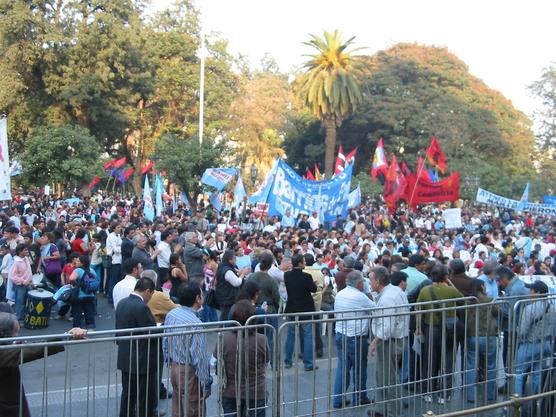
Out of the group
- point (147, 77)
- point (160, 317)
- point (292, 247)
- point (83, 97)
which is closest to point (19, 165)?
point (83, 97)

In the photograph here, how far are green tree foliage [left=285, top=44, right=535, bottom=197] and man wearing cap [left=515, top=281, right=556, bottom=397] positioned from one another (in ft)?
122

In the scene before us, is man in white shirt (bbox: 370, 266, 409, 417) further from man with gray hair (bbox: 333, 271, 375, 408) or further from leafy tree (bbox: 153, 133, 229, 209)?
leafy tree (bbox: 153, 133, 229, 209)

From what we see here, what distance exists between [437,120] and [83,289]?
129 feet

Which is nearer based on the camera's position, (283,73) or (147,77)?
(147,77)

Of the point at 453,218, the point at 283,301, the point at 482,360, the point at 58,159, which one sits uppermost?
the point at 58,159

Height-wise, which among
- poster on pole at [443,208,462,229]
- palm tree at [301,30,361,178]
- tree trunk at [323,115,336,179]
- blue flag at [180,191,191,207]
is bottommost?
poster on pole at [443,208,462,229]

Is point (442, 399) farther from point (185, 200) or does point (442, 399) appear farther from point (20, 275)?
point (185, 200)

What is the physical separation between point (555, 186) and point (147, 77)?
28081mm

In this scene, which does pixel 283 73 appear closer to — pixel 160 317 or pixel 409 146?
pixel 409 146

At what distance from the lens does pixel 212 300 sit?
10.6m

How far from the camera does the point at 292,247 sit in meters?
14.2

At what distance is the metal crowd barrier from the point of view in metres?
5.78

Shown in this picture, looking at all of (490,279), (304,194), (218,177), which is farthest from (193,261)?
(218,177)

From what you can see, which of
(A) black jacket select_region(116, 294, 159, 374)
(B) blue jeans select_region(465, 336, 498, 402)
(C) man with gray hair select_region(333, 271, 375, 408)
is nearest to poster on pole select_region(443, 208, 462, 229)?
(B) blue jeans select_region(465, 336, 498, 402)
